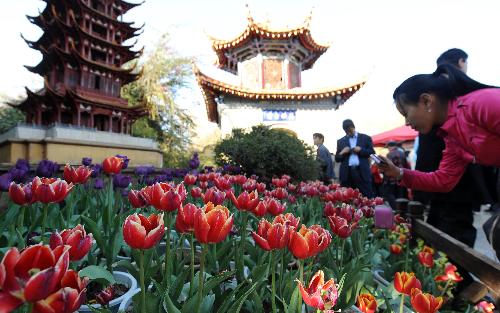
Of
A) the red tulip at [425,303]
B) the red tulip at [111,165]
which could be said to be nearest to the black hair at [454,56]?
the red tulip at [425,303]

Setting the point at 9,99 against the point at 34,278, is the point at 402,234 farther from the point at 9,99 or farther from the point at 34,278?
the point at 9,99

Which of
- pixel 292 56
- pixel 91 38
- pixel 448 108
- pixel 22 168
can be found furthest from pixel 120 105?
pixel 448 108

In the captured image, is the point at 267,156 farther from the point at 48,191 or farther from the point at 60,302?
the point at 60,302

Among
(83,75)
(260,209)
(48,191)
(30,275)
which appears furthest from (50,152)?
(30,275)

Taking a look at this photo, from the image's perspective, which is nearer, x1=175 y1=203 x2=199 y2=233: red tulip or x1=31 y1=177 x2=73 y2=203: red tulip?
x1=175 y1=203 x2=199 y2=233: red tulip

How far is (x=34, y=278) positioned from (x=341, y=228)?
109 centimetres

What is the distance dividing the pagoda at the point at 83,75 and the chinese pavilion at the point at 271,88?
381 centimetres

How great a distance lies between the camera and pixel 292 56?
1703 centimetres

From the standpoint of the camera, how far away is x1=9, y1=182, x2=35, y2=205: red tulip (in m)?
1.15

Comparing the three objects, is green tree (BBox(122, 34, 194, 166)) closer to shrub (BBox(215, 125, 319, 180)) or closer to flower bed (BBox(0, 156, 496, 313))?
shrub (BBox(215, 125, 319, 180))

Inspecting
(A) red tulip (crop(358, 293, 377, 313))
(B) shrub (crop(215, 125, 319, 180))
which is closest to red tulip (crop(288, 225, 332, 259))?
(A) red tulip (crop(358, 293, 377, 313))

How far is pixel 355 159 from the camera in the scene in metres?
5.45

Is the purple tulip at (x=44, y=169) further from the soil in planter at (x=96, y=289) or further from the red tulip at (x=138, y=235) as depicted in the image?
the red tulip at (x=138, y=235)

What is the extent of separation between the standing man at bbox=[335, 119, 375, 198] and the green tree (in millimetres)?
13907
